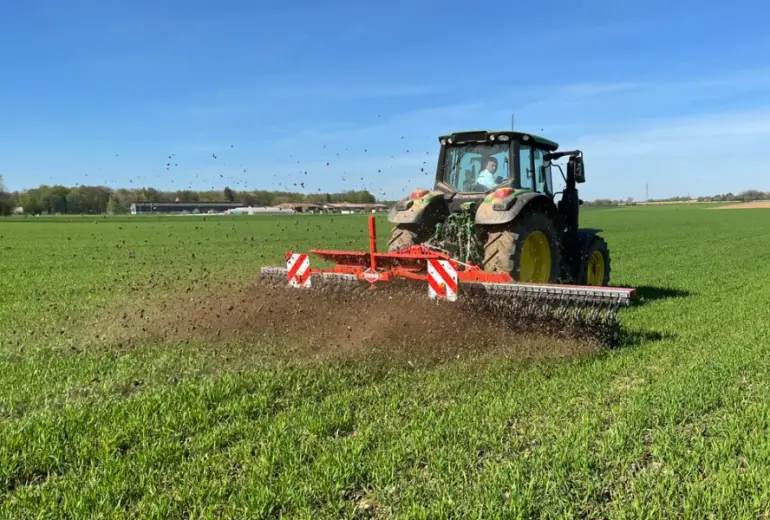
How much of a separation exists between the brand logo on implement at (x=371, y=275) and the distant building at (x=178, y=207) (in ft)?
302

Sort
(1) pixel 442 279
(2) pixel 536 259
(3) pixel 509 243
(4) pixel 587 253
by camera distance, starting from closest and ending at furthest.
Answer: (1) pixel 442 279 < (3) pixel 509 243 < (2) pixel 536 259 < (4) pixel 587 253

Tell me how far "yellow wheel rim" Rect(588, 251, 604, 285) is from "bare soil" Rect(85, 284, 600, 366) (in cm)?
375

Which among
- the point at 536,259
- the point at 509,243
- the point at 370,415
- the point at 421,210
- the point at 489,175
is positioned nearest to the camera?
the point at 370,415

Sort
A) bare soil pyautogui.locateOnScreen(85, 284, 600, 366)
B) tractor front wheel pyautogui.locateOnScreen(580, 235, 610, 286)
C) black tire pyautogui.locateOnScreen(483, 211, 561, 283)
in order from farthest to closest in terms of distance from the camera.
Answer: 1. tractor front wheel pyautogui.locateOnScreen(580, 235, 610, 286)
2. black tire pyautogui.locateOnScreen(483, 211, 561, 283)
3. bare soil pyautogui.locateOnScreen(85, 284, 600, 366)

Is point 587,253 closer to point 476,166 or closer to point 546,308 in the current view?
point 476,166

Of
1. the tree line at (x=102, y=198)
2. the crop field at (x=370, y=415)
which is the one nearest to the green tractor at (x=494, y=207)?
the crop field at (x=370, y=415)

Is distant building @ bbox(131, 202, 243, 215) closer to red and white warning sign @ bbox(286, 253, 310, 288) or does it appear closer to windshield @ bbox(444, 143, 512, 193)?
windshield @ bbox(444, 143, 512, 193)

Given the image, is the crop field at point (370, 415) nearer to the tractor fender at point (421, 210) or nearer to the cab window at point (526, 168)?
the tractor fender at point (421, 210)

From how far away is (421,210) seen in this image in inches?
291

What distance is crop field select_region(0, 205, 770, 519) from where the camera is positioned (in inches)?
119

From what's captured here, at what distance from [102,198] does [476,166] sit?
96300mm

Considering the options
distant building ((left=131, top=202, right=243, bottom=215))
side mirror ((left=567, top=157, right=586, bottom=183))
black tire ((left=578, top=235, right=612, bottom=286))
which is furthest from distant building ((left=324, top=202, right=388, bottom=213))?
side mirror ((left=567, top=157, right=586, bottom=183))

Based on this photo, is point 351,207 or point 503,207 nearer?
point 503,207

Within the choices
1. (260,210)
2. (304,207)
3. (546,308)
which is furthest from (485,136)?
(260,210)
